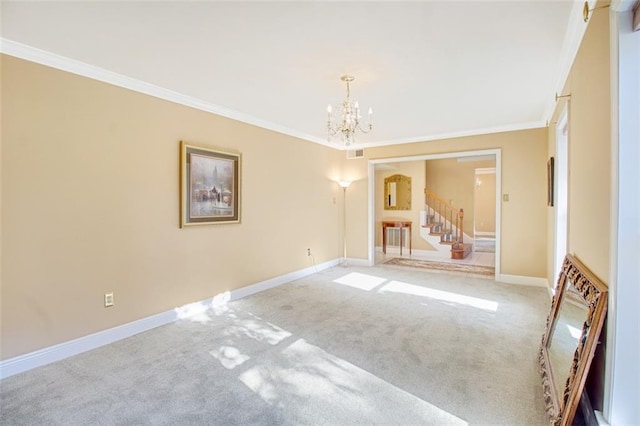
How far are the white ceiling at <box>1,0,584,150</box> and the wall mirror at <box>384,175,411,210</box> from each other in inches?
180

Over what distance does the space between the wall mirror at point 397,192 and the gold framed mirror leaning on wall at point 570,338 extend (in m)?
5.92

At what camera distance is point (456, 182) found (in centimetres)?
908

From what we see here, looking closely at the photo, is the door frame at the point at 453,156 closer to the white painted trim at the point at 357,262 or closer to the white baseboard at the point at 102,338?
the white painted trim at the point at 357,262

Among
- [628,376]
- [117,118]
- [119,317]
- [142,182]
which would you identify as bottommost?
[119,317]

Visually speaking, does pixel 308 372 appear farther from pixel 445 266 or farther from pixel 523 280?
pixel 445 266

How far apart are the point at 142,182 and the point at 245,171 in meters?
1.46

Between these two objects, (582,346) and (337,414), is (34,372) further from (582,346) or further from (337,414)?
(582,346)

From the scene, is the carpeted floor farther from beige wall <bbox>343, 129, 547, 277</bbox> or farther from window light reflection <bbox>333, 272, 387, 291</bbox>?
beige wall <bbox>343, 129, 547, 277</bbox>

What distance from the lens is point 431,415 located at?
201 centimetres

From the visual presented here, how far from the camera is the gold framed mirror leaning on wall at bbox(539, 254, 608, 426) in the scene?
1.61 metres

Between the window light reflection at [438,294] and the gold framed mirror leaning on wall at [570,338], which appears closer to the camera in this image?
the gold framed mirror leaning on wall at [570,338]

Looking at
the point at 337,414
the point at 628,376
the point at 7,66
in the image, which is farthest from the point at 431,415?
the point at 7,66

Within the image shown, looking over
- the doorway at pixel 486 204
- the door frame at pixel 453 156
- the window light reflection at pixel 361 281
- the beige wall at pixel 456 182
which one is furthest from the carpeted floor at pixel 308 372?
the doorway at pixel 486 204

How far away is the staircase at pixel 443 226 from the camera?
8039 mm
